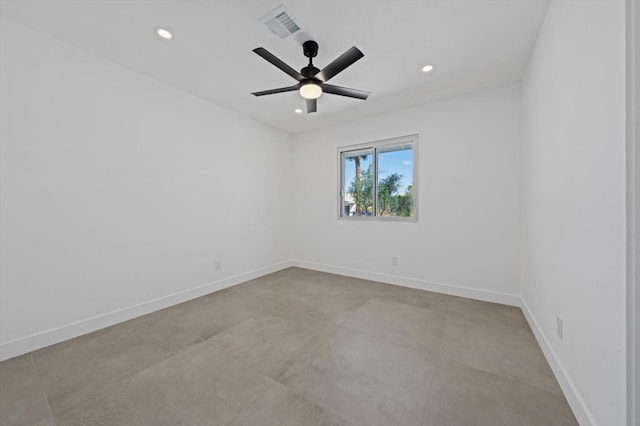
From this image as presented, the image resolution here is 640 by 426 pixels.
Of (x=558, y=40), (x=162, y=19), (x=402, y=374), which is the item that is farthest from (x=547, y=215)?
(x=162, y=19)

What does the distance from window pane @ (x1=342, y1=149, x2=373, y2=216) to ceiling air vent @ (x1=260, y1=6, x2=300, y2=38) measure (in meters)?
2.29

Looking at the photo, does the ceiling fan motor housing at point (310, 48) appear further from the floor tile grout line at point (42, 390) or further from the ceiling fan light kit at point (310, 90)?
the floor tile grout line at point (42, 390)

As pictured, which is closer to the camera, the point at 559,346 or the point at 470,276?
the point at 559,346

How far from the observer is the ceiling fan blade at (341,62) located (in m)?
1.80

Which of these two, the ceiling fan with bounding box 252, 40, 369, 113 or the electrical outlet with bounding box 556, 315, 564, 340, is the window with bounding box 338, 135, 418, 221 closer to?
the ceiling fan with bounding box 252, 40, 369, 113

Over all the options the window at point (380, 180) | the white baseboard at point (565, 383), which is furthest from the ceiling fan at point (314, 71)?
the white baseboard at point (565, 383)

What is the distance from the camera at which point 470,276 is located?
2.95 meters

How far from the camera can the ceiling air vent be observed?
1726mm

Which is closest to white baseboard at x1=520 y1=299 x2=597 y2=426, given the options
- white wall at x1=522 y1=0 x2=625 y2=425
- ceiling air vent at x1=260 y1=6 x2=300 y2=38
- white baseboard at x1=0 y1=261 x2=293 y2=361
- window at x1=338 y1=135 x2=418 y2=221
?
white wall at x1=522 y1=0 x2=625 y2=425

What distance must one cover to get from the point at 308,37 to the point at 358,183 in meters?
2.42

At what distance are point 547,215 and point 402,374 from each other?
1.63 meters

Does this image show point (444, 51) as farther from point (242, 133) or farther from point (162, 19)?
point (242, 133)

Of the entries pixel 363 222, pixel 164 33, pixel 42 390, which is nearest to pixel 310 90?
pixel 164 33

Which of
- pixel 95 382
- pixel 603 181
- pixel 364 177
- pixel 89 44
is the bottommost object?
pixel 95 382
